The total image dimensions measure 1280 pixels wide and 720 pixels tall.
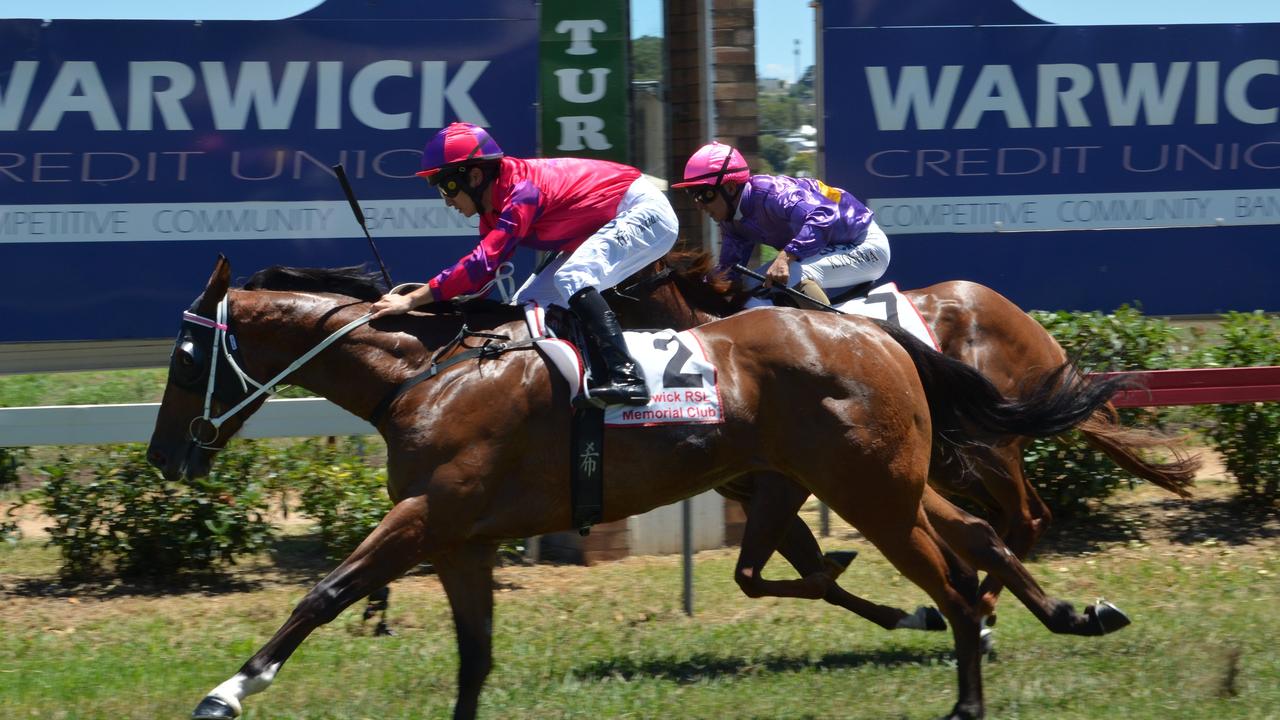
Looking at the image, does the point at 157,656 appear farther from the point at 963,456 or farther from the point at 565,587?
the point at 963,456

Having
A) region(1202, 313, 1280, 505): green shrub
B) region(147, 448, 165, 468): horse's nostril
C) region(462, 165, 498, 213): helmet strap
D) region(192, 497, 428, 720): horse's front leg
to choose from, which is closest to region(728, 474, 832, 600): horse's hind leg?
region(192, 497, 428, 720): horse's front leg

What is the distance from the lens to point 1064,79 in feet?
30.2

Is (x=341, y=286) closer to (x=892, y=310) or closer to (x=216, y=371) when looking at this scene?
(x=216, y=371)

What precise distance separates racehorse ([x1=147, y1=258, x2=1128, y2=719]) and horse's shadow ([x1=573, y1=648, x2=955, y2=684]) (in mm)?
957

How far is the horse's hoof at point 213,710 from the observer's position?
182 inches

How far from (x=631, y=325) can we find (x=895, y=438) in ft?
4.65

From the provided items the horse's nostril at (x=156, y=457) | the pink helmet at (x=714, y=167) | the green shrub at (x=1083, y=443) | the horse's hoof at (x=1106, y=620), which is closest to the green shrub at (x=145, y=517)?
the horse's nostril at (x=156, y=457)

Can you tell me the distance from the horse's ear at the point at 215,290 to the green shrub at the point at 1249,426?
6.41 metres

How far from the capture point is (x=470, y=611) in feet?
17.2

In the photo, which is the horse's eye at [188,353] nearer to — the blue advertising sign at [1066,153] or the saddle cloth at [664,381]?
the saddle cloth at [664,381]

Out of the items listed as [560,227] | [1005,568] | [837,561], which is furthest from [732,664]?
[560,227]

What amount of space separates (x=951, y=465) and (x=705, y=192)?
5.95 feet

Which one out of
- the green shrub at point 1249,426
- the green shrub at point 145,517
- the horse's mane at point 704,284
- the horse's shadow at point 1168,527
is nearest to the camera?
the horse's mane at point 704,284

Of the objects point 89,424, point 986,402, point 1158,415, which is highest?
point 986,402
